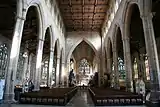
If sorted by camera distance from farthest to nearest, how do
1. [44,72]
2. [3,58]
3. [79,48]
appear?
[79,48]
[44,72]
[3,58]

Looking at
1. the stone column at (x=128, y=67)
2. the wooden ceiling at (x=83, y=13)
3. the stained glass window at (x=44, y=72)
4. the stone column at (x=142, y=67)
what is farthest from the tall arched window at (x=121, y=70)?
the stained glass window at (x=44, y=72)

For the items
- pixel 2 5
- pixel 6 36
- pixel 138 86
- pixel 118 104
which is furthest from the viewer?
pixel 6 36

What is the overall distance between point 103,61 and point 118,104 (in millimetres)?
18273

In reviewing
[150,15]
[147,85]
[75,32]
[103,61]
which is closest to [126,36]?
[150,15]

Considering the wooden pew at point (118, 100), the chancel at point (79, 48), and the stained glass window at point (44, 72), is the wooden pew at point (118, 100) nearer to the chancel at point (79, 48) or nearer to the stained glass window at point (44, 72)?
the chancel at point (79, 48)

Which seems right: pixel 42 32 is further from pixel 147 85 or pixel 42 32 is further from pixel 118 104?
pixel 147 85

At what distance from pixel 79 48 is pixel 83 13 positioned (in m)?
16.5

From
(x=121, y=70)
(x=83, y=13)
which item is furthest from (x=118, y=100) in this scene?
(x=121, y=70)

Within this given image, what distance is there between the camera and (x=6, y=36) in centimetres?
1728

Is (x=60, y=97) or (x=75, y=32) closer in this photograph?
(x=60, y=97)

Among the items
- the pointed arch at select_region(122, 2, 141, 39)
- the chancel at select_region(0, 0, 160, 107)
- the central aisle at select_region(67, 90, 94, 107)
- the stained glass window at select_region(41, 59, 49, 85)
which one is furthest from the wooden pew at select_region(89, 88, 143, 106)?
the stained glass window at select_region(41, 59, 49, 85)

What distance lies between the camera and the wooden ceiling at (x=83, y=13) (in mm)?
19100

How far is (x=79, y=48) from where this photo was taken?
3744 centimetres

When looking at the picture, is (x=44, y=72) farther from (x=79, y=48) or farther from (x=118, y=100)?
(x=118, y=100)
